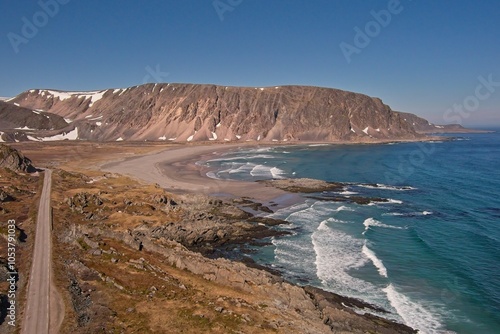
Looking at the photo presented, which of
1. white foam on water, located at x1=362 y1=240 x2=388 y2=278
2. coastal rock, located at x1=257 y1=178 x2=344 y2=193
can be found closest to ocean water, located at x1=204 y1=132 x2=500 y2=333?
white foam on water, located at x1=362 y1=240 x2=388 y2=278

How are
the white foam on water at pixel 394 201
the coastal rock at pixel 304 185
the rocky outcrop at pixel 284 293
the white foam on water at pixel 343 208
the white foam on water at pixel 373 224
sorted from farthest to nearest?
the coastal rock at pixel 304 185, the white foam on water at pixel 394 201, the white foam on water at pixel 343 208, the white foam on water at pixel 373 224, the rocky outcrop at pixel 284 293

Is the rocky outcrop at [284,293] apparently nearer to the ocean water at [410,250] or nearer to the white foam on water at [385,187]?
the ocean water at [410,250]

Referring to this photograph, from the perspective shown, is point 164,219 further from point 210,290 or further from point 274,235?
point 210,290

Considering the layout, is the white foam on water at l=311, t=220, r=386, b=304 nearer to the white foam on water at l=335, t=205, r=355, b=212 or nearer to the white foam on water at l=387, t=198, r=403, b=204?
the white foam on water at l=335, t=205, r=355, b=212

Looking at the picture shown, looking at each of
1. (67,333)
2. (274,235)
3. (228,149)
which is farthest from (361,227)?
(228,149)

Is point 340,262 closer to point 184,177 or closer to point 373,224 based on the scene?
point 373,224

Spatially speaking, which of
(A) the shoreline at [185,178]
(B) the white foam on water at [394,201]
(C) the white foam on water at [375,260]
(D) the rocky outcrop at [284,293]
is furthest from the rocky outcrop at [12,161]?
(B) the white foam on water at [394,201]
